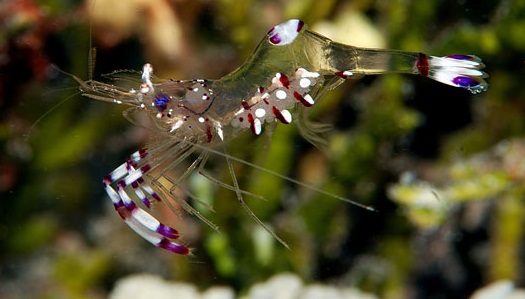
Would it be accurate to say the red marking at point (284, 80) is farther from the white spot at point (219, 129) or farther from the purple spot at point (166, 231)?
the purple spot at point (166, 231)

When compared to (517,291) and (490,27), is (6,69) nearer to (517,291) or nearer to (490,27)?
(490,27)

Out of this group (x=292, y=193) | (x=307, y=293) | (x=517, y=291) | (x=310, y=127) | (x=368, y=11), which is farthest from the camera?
(x=292, y=193)

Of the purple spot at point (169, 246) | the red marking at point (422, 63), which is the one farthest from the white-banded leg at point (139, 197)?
the red marking at point (422, 63)

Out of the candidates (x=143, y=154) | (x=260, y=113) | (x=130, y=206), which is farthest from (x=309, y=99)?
(x=130, y=206)

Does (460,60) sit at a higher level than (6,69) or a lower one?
lower

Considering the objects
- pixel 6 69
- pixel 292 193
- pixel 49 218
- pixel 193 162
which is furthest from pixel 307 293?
pixel 6 69

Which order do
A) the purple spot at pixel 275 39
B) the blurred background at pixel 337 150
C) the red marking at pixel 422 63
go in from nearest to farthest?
the purple spot at pixel 275 39 → the red marking at pixel 422 63 → the blurred background at pixel 337 150
